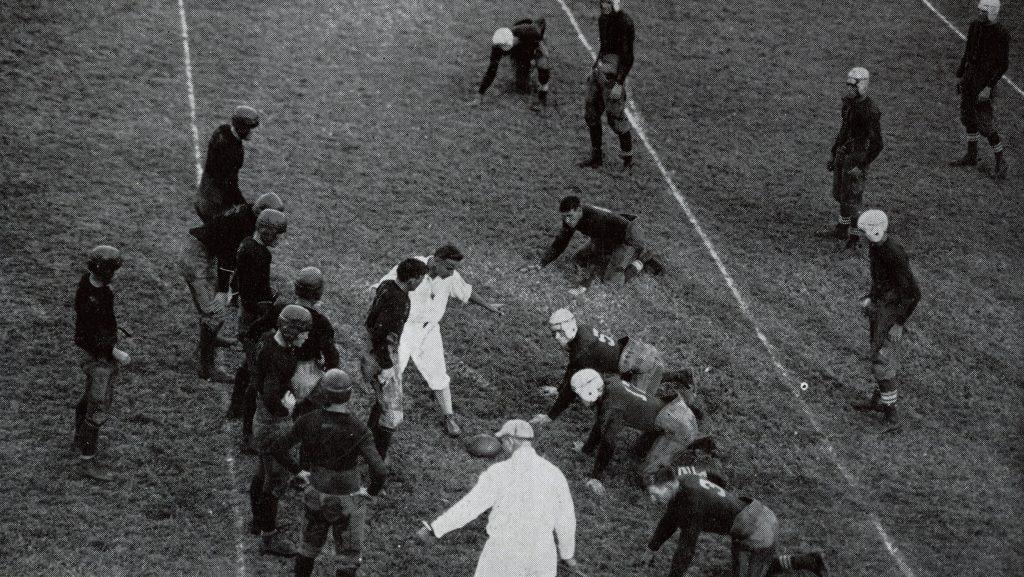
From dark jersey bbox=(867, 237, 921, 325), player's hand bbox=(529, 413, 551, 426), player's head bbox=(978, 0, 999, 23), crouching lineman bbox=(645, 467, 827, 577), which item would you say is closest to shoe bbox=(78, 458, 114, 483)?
player's hand bbox=(529, 413, 551, 426)

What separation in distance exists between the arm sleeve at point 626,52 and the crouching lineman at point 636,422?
541 cm

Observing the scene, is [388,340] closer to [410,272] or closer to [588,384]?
[410,272]

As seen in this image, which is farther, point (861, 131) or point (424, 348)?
point (861, 131)

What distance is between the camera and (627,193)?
14.4 metres

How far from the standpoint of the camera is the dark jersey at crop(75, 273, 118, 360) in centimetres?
859

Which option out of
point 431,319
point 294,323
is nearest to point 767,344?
point 431,319

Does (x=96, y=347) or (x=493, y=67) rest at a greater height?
(x=96, y=347)

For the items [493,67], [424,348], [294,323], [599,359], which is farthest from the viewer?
[493,67]

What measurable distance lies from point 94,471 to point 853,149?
9473 millimetres

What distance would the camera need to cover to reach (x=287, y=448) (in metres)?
7.88

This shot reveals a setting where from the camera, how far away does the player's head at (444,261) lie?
9.94 m

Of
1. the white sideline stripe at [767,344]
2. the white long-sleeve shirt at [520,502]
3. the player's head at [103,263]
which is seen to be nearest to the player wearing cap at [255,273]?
the player's head at [103,263]

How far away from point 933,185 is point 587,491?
8230 millimetres

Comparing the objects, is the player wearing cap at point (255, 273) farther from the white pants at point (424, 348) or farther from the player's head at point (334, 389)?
the player's head at point (334, 389)
